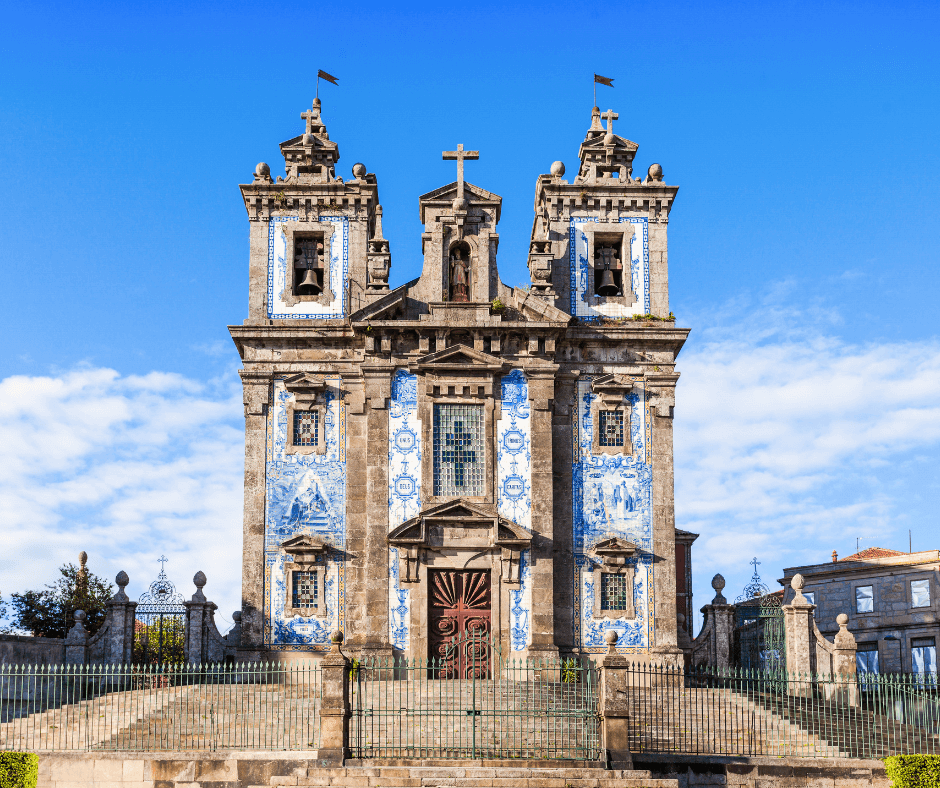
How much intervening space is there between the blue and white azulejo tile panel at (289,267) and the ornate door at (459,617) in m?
7.90

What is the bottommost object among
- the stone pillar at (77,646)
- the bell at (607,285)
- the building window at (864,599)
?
the stone pillar at (77,646)

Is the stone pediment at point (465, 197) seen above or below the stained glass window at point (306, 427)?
above

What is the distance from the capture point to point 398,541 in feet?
94.2

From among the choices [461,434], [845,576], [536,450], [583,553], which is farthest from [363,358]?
[845,576]

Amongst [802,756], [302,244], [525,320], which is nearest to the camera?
[802,756]

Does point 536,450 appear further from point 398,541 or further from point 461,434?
point 398,541

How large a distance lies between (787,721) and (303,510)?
13031 millimetres

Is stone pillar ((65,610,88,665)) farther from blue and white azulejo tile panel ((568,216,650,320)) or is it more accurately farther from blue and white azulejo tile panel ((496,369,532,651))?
blue and white azulejo tile panel ((568,216,650,320))

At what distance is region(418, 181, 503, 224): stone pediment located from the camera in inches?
1229

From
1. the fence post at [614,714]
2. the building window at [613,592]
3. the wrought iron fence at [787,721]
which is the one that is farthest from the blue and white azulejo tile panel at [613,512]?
the fence post at [614,714]

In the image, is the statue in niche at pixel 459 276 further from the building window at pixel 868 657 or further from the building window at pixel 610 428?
the building window at pixel 868 657

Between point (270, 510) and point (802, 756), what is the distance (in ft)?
47.8

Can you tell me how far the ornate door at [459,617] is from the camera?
2842 cm

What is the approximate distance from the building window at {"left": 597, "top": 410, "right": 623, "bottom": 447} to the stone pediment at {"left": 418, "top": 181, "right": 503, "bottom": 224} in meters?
6.07
